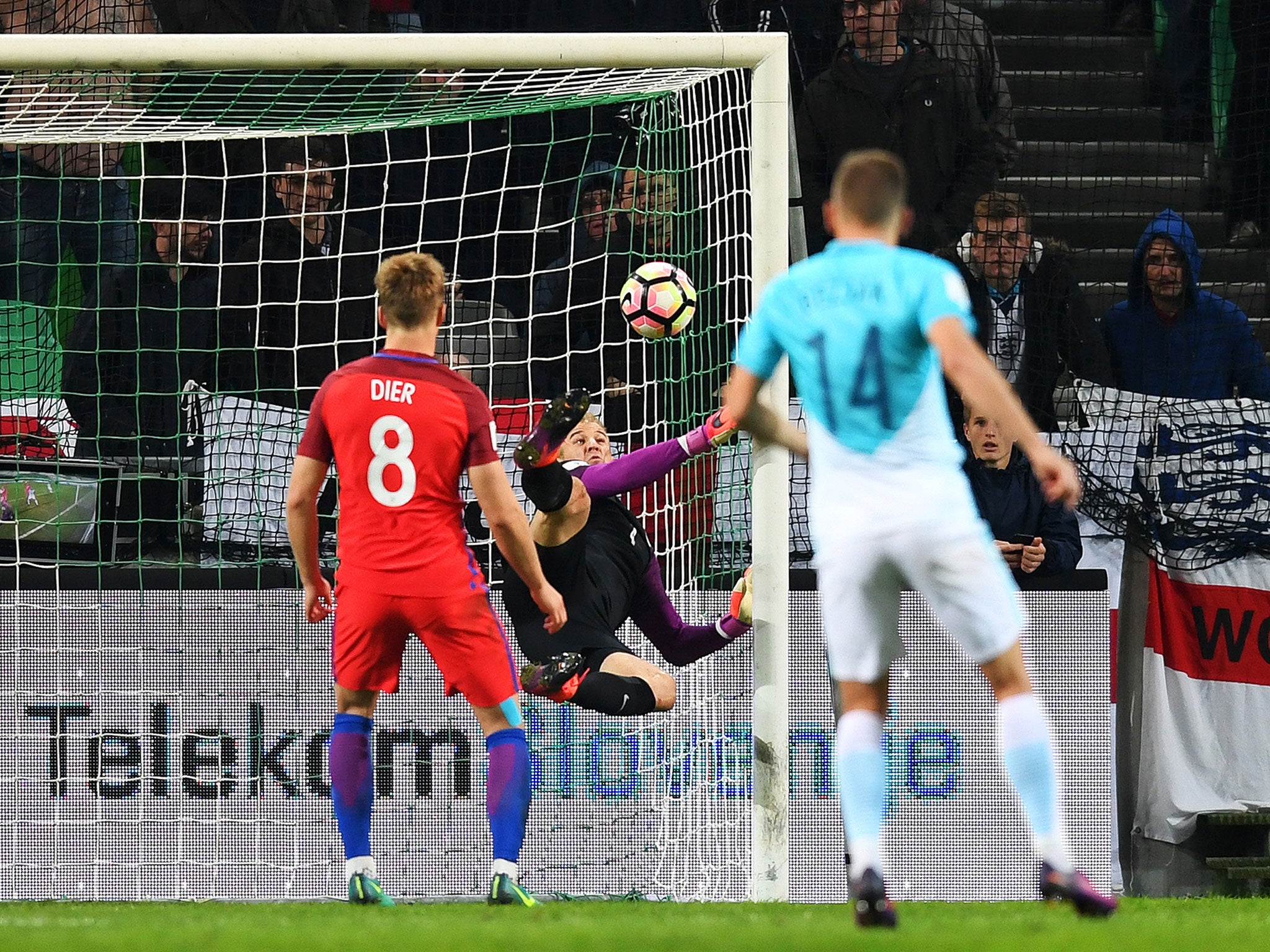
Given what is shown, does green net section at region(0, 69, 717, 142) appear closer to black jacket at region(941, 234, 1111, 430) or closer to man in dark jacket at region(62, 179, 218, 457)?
man in dark jacket at region(62, 179, 218, 457)

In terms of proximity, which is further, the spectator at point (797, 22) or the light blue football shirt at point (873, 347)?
the spectator at point (797, 22)

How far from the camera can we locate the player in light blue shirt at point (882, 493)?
409 cm

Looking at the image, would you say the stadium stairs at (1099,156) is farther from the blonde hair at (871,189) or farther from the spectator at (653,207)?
the blonde hair at (871,189)

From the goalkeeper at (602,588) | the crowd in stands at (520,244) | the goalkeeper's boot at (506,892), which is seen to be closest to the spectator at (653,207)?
the crowd in stands at (520,244)

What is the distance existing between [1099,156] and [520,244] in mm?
3585

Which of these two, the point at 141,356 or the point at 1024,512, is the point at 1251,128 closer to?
the point at 1024,512

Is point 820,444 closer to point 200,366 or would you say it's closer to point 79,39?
point 79,39

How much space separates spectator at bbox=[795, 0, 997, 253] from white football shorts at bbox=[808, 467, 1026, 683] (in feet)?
16.8

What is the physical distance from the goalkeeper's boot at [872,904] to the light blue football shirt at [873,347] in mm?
962

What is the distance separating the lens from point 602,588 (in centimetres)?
697

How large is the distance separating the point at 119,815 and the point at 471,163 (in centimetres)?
352

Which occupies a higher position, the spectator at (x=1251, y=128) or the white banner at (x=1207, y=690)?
the spectator at (x=1251, y=128)

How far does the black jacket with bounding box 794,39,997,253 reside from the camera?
359 inches

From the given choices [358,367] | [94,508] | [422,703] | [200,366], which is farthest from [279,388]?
[358,367]
